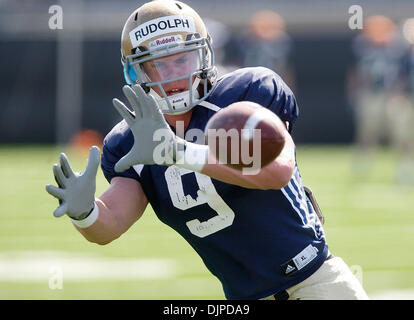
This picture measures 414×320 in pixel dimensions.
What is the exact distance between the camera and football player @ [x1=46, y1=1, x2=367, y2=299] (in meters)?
2.67

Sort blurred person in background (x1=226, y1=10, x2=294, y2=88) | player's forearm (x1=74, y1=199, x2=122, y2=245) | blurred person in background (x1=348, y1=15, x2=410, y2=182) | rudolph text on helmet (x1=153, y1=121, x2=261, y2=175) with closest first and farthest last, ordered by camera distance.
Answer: rudolph text on helmet (x1=153, y1=121, x2=261, y2=175) < player's forearm (x1=74, y1=199, x2=122, y2=245) < blurred person in background (x1=348, y1=15, x2=410, y2=182) < blurred person in background (x1=226, y1=10, x2=294, y2=88)

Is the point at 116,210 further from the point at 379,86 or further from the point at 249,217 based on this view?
the point at 379,86

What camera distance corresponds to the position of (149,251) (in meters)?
5.86

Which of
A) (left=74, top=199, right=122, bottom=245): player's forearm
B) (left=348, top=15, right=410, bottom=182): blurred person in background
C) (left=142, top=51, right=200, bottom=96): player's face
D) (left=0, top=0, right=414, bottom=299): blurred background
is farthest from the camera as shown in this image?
(left=348, top=15, right=410, bottom=182): blurred person in background

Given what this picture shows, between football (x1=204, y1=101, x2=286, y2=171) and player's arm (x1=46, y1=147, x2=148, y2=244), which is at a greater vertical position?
football (x1=204, y1=101, x2=286, y2=171)

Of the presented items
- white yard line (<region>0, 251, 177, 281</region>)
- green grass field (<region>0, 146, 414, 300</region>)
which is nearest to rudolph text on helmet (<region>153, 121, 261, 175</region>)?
green grass field (<region>0, 146, 414, 300</region>)

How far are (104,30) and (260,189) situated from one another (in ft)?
49.8

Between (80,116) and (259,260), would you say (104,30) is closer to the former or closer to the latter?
(80,116)

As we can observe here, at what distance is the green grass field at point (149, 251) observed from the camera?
464cm

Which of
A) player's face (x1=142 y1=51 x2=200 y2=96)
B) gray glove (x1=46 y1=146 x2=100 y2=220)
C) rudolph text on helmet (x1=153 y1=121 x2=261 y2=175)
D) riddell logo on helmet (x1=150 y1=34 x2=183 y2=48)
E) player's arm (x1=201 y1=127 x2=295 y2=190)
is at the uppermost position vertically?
riddell logo on helmet (x1=150 y1=34 x2=183 y2=48)

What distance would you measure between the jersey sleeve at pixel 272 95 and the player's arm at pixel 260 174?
0.75 feet

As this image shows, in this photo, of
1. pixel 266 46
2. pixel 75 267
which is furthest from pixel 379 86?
pixel 75 267

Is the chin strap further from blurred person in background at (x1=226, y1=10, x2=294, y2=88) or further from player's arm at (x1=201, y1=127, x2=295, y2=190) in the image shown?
blurred person in background at (x1=226, y1=10, x2=294, y2=88)

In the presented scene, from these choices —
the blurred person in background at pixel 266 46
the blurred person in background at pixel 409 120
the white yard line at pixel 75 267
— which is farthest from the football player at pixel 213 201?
the blurred person in background at pixel 266 46
